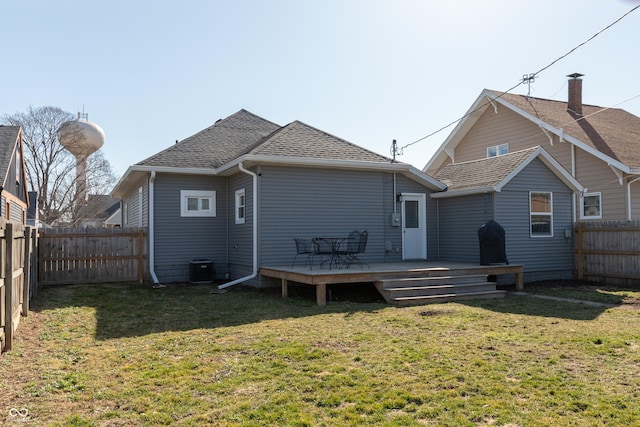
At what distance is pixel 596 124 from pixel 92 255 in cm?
1637

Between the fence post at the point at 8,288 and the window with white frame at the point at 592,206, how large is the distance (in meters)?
15.5

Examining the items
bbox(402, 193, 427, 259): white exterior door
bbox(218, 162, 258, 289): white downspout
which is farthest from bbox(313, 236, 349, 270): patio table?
bbox(402, 193, 427, 259): white exterior door

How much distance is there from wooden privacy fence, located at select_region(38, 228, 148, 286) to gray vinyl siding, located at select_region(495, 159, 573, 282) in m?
Answer: 8.74

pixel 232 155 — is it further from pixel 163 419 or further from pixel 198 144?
pixel 163 419

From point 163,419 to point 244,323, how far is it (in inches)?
144

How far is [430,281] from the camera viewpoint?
33.0ft

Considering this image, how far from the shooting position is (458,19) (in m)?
10.3

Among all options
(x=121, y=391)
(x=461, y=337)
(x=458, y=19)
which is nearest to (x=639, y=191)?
(x=458, y=19)

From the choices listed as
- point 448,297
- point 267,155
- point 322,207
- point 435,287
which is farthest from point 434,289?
point 267,155

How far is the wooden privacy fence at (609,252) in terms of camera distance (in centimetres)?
1189

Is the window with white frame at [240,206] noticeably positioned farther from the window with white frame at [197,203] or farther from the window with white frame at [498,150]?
the window with white frame at [498,150]

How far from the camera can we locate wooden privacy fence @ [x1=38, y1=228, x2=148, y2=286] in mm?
11797

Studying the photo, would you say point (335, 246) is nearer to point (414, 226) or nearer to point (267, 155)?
point (267, 155)

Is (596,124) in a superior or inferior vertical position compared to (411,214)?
superior
